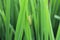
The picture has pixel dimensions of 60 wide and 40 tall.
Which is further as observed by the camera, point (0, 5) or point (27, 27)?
point (0, 5)

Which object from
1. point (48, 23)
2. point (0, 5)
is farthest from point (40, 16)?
point (0, 5)

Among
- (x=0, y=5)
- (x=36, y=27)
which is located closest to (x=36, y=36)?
(x=36, y=27)

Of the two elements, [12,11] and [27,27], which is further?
[12,11]

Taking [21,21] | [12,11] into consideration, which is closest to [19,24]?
[21,21]

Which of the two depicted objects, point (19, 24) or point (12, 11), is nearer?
point (19, 24)

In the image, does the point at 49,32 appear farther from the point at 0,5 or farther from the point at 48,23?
the point at 0,5

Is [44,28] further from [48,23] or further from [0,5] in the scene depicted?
[0,5]

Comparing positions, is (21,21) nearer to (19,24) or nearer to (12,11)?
(19,24)
